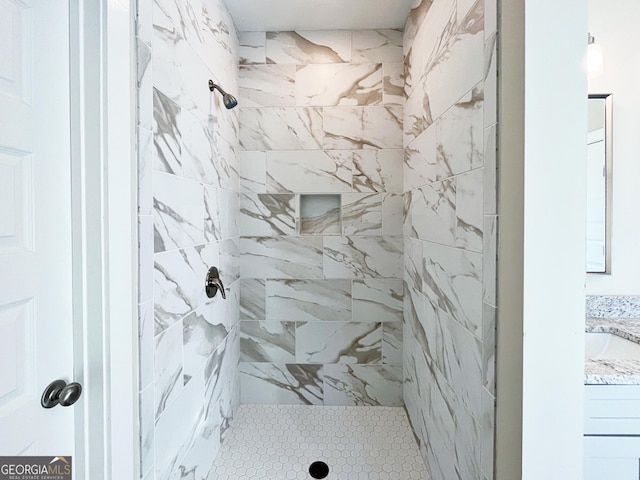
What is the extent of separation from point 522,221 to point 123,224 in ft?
3.51

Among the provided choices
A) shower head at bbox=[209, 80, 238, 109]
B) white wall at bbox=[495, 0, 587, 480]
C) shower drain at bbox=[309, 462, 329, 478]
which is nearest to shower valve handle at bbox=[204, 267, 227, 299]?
shower head at bbox=[209, 80, 238, 109]

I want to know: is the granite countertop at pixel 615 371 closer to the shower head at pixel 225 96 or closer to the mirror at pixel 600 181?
the mirror at pixel 600 181

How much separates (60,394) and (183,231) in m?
0.66

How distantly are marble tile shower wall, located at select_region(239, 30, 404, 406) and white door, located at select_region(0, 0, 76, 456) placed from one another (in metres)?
1.37

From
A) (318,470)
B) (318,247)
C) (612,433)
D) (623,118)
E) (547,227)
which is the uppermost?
(623,118)

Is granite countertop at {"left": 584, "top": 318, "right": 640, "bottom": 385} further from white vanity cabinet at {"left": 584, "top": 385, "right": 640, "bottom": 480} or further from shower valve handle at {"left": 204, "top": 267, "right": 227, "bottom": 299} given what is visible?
shower valve handle at {"left": 204, "top": 267, "right": 227, "bottom": 299}

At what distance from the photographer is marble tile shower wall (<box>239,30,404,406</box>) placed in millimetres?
2145

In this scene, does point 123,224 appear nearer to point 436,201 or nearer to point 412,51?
point 436,201

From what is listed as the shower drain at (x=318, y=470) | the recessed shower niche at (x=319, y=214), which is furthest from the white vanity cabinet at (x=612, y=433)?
the recessed shower niche at (x=319, y=214)

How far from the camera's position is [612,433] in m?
1.09

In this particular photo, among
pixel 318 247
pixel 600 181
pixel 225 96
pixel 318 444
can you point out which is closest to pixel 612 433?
pixel 600 181

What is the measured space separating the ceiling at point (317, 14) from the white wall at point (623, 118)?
3.10ft

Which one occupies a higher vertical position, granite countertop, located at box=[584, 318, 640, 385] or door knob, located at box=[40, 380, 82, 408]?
door knob, located at box=[40, 380, 82, 408]

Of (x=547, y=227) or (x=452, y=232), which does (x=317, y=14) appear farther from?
(x=547, y=227)
